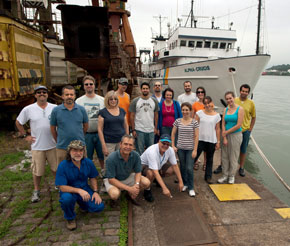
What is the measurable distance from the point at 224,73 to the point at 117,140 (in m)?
6.77

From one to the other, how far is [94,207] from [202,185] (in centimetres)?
206

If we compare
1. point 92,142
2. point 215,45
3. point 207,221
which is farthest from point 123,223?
point 215,45

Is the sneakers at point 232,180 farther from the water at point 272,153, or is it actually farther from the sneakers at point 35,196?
the sneakers at point 35,196

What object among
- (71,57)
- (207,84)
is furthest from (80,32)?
(207,84)

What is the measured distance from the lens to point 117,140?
3.29 metres

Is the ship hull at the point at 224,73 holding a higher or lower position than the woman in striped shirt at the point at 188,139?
higher

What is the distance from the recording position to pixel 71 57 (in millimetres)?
6059

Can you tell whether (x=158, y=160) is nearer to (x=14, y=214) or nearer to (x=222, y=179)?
(x=222, y=179)

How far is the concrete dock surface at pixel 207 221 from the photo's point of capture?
96.0 inches

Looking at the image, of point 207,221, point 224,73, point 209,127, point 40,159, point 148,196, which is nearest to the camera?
point 207,221

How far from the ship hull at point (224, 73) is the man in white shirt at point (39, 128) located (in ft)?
23.5

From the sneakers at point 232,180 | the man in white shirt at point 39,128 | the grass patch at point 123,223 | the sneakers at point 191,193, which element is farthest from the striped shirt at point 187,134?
the man in white shirt at point 39,128

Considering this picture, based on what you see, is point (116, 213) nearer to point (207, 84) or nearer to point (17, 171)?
point (17, 171)

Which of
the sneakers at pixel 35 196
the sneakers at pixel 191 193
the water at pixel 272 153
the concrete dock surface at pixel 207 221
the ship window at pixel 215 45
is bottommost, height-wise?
the water at pixel 272 153
